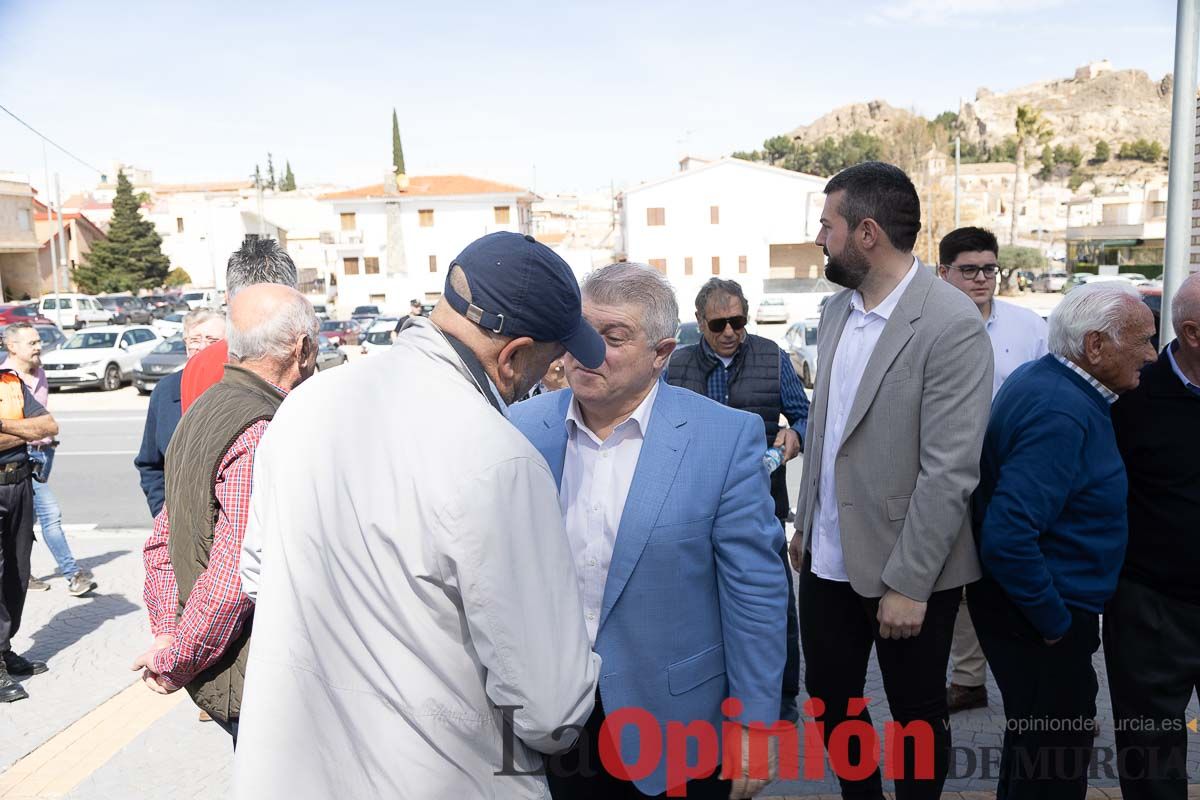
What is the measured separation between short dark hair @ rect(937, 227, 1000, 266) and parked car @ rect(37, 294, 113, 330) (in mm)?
41607

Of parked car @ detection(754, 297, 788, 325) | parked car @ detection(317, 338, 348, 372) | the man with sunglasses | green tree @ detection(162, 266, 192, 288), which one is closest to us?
the man with sunglasses

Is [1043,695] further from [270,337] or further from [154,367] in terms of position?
[154,367]

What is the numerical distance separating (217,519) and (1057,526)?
2636 millimetres

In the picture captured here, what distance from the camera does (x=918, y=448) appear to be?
290 centimetres

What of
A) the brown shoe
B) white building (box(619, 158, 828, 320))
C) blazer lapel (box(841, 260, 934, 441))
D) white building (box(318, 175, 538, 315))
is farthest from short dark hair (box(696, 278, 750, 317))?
white building (box(318, 175, 538, 315))

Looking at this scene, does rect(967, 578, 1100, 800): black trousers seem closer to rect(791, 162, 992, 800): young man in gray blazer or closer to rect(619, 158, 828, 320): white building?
rect(791, 162, 992, 800): young man in gray blazer

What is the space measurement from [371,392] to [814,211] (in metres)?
50.2

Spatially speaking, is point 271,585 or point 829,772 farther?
point 829,772

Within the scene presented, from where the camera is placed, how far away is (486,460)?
1.56 metres

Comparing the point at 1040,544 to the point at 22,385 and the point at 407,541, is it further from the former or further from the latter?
the point at 22,385

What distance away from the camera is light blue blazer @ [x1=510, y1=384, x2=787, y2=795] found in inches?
Result: 94.1

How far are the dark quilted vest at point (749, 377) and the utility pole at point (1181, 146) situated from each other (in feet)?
7.04

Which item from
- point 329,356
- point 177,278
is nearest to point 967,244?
point 329,356

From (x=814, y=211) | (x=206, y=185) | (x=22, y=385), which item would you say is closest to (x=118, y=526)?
(x=22, y=385)
